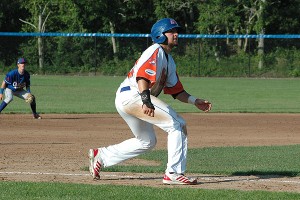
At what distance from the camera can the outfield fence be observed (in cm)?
4322

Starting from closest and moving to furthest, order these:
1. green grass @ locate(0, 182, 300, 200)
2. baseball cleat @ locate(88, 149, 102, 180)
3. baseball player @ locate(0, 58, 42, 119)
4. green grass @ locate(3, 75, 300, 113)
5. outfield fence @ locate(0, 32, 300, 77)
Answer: green grass @ locate(0, 182, 300, 200) → baseball cleat @ locate(88, 149, 102, 180) → baseball player @ locate(0, 58, 42, 119) → green grass @ locate(3, 75, 300, 113) → outfield fence @ locate(0, 32, 300, 77)

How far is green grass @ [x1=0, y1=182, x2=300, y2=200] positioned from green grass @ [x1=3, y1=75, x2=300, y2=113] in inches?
532

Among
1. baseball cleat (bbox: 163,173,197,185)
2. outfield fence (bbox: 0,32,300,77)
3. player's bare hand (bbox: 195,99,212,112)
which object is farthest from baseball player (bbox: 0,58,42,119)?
outfield fence (bbox: 0,32,300,77)

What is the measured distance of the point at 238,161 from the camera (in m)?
11.4

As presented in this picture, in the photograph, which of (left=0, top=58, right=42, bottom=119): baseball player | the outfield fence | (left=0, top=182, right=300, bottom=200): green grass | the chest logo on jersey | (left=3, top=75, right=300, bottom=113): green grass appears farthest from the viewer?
the outfield fence

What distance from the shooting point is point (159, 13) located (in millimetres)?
47781

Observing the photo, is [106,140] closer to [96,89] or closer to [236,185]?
[236,185]

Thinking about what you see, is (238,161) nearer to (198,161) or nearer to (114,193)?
(198,161)

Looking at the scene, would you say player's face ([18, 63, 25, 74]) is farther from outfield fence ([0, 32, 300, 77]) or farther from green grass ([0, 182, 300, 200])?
A: outfield fence ([0, 32, 300, 77])

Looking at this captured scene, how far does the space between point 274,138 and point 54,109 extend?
8.52m

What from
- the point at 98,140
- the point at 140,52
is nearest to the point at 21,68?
the point at 98,140

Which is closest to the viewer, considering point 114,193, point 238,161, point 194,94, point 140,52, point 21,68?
point 114,193

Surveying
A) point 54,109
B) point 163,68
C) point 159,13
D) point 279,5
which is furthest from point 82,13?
point 163,68

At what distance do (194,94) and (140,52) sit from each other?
15.3 metres
